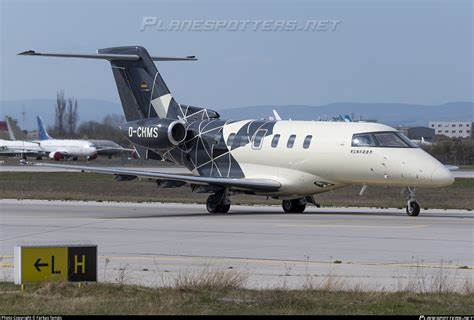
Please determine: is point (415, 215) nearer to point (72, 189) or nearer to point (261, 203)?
point (261, 203)

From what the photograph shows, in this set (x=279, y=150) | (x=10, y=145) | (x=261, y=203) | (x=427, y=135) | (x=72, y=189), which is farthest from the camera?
(x=427, y=135)

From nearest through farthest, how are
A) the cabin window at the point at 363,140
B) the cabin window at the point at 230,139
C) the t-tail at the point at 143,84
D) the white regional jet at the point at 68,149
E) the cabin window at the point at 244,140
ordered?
the cabin window at the point at 363,140
the cabin window at the point at 244,140
the cabin window at the point at 230,139
the t-tail at the point at 143,84
the white regional jet at the point at 68,149

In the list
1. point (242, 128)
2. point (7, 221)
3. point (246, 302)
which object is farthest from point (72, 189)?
point (246, 302)

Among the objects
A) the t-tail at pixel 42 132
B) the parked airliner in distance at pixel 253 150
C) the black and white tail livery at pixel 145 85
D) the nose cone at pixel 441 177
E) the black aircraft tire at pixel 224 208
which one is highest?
the t-tail at pixel 42 132

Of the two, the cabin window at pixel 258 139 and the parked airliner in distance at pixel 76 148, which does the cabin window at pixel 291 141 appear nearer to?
the cabin window at pixel 258 139

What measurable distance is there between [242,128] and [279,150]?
1.95 meters

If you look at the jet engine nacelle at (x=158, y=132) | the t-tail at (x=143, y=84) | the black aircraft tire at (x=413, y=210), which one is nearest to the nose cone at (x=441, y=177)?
the black aircraft tire at (x=413, y=210)

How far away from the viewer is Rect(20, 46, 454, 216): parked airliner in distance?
1195 inches

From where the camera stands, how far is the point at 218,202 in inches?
1278

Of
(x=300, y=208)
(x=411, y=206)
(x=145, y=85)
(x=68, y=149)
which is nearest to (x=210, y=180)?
(x=300, y=208)

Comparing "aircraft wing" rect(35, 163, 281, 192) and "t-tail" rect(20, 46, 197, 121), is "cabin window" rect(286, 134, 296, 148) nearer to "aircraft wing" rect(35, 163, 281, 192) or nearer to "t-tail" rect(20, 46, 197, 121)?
"aircraft wing" rect(35, 163, 281, 192)

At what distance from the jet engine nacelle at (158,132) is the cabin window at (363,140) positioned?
20.7 feet

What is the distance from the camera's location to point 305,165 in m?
31.7

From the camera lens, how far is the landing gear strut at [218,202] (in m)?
32.5
